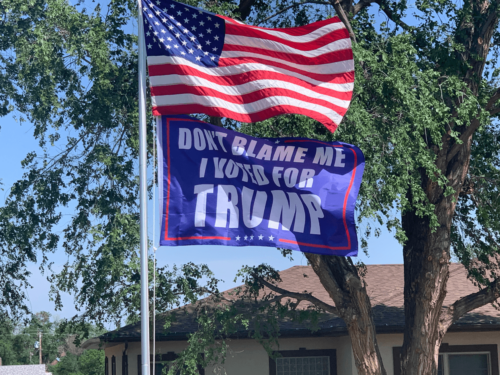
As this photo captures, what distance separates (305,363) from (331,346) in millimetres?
840

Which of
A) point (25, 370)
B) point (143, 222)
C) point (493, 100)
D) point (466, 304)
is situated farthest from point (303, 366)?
point (25, 370)

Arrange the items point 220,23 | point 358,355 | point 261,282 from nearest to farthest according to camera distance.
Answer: point 220,23
point 358,355
point 261,282

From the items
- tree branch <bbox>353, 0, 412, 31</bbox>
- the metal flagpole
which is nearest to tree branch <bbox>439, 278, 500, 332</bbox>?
tree branch <bbox>353, 0, 412, 31</bbox>

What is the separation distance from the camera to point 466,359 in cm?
1688

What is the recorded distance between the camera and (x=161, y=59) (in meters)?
7.30

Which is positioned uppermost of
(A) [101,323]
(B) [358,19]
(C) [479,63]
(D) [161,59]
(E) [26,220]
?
(B) [358,19]

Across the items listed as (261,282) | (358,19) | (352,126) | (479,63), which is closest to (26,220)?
(261,282)

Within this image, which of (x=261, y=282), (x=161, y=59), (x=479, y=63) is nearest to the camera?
(x=161, y=59)

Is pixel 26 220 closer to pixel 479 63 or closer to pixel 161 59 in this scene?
pixel 161 59

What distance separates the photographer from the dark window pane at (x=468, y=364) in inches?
660

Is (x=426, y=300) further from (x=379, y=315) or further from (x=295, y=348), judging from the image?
(x=295, y=348)

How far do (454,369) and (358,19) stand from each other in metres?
9.32

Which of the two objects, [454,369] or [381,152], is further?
[454,369]

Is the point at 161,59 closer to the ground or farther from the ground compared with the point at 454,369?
farther from the ground
